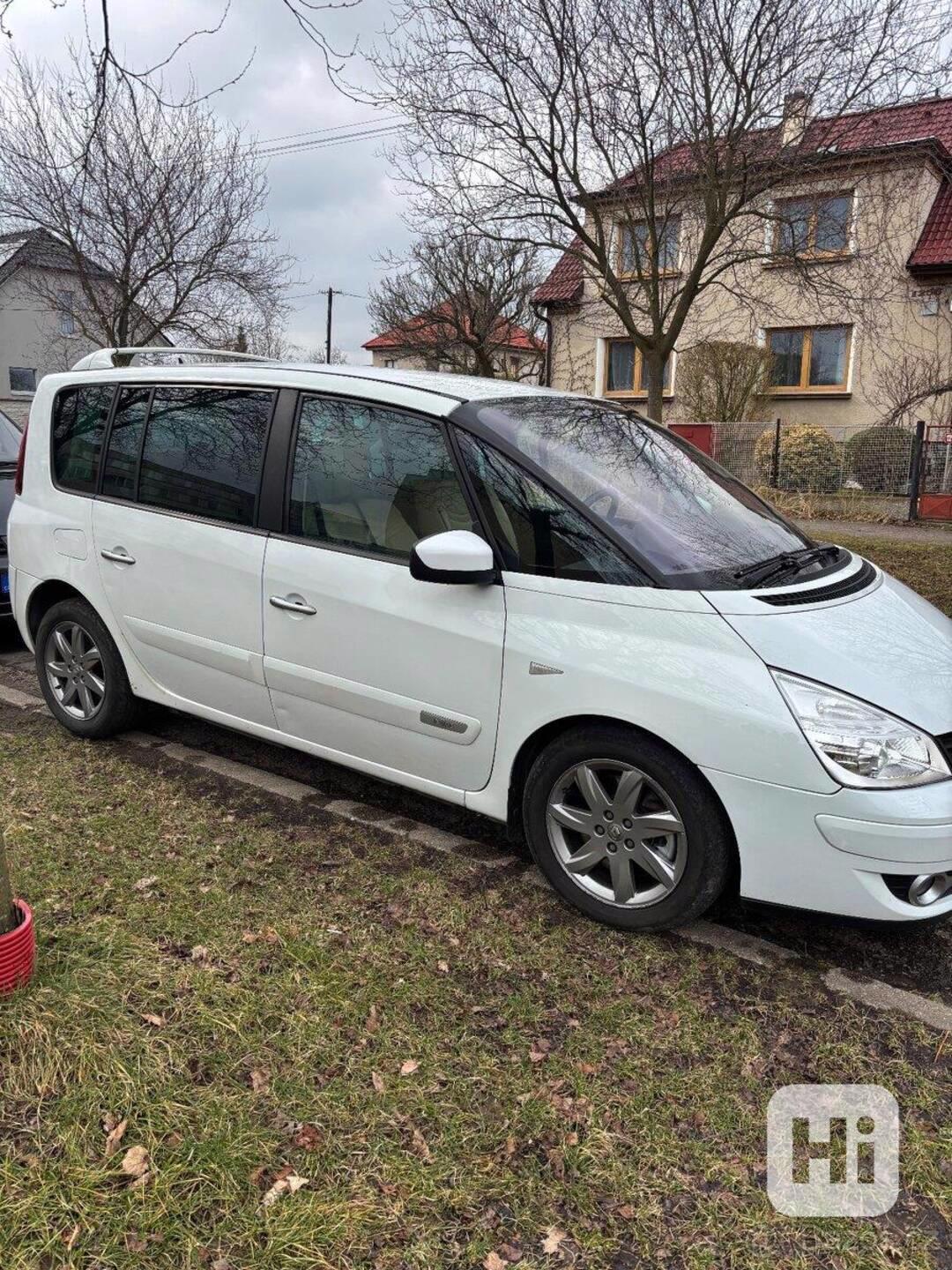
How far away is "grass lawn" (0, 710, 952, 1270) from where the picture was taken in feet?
6.27

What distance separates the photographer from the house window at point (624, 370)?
22734 mm

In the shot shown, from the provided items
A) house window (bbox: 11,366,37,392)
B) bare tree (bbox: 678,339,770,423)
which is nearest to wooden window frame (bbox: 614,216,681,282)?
bare tree (bbox: 678,339,770,423)

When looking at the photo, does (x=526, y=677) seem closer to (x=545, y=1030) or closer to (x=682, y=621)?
(x=682, y=621)

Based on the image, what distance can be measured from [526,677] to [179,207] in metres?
18.3

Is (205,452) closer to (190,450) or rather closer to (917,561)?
(190,450)

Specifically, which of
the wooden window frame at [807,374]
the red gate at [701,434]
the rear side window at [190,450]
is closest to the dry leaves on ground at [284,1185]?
the rear side window at [190,450]

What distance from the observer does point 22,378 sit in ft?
124

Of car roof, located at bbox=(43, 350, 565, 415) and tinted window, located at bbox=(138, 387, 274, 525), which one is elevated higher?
car roof, located at bbox=(43, 350, 565, 415)

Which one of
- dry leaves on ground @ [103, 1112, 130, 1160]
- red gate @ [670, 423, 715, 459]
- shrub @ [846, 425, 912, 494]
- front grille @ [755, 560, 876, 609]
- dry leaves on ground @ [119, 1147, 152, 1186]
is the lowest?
dry leaves on ground @ [119, 1147, 152, 1186]

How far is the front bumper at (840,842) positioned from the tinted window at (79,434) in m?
3.21

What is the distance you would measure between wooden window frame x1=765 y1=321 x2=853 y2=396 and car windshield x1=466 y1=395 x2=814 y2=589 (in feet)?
57.5

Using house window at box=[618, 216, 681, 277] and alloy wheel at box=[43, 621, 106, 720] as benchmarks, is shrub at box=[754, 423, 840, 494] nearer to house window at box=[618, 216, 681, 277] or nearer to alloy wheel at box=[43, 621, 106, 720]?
→ house window at box=[618, 216, 681, 277]

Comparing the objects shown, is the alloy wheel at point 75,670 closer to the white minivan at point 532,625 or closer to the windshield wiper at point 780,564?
the white minivan at point 532,625

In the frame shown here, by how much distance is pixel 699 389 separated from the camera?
1947cm
